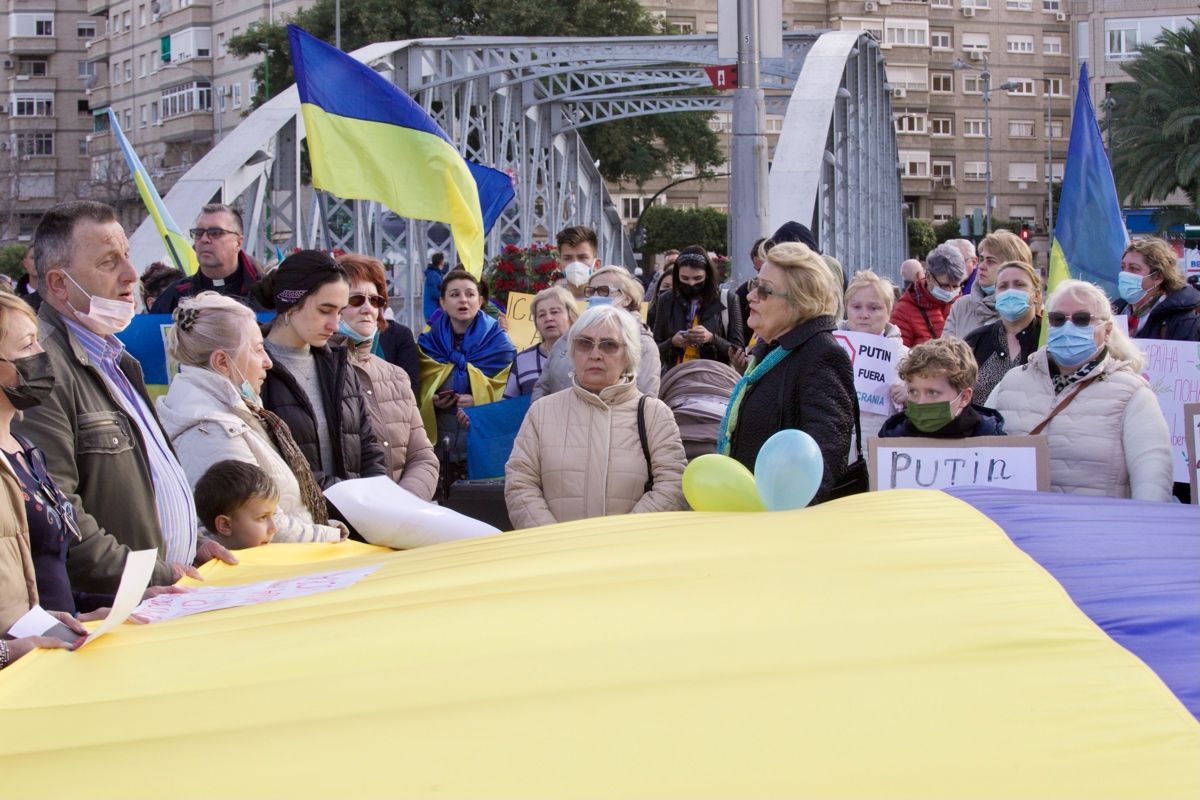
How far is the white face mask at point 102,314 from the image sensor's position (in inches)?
158

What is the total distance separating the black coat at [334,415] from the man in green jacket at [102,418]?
50.8 inches

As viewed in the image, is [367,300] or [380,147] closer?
[367,300]

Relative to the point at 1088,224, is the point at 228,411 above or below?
below

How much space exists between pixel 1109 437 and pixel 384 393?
2974 millimetres

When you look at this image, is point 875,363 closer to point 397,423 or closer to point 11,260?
point 397,423

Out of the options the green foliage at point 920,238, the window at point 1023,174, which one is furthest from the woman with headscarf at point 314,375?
the window at point 1023,174

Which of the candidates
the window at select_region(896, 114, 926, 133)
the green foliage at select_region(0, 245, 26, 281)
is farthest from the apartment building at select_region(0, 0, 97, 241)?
the window at select_region(896, 114, 926, 133)

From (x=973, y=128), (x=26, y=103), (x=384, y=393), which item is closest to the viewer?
(x=384, y=393)

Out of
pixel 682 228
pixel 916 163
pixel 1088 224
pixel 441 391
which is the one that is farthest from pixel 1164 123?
pixel 441 391

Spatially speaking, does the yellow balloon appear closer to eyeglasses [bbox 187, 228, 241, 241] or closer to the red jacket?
eyeglasses [bbox 187, 228, 241, 241]

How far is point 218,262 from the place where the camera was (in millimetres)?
7285

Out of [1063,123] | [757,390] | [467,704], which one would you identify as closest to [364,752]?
[467,704]

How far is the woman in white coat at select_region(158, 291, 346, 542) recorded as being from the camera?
15.4 ft

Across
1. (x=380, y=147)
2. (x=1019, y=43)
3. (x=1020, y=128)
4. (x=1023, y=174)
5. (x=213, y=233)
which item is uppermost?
(x=1019, y=43)
